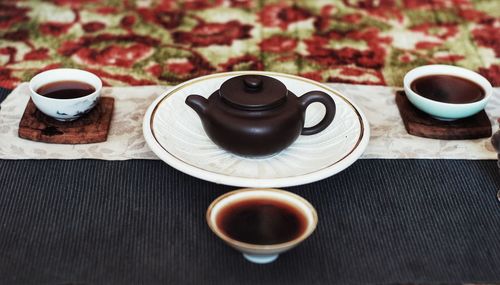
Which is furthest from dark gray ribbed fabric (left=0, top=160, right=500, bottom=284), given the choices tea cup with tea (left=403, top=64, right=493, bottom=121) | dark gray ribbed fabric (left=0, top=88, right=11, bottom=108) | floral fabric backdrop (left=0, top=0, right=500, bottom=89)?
floral fabric backdrop (left=0, top=0, right=500, bottom=89)

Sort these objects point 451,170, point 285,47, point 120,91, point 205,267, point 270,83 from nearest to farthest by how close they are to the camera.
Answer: point 205,267, point 270,83, point 451,170, point 120,91, point 285,47

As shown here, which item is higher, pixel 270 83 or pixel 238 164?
pixel 270 83

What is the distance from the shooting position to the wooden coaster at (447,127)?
1.09m

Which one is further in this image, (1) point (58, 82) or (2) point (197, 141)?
(1) point (58, 82)

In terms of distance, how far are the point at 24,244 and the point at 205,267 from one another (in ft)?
0.90

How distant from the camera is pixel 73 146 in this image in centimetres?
104

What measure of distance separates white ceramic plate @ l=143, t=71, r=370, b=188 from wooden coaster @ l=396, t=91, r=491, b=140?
0.14m

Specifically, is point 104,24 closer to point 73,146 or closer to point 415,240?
point 73,146

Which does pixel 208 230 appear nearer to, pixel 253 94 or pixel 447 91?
pixel 253 94

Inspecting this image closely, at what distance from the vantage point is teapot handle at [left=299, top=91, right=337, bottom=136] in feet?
3.02

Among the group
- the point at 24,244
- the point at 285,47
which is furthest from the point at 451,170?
the point at 24,244

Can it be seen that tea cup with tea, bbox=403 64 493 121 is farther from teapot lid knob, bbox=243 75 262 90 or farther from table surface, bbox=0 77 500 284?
teapot lid knob, bbox=243 75 262 90

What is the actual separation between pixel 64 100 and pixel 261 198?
0.42 metres

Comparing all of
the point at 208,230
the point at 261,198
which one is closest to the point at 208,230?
the point at 208,230
